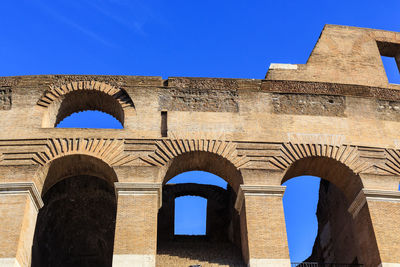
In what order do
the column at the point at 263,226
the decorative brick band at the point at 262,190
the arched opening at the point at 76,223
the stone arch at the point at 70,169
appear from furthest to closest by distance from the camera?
the arched opening at the point at 76,223, the stone arch at the point at 70,169, the decorative brick band at the point at 262,190, the column at the point at 263,226

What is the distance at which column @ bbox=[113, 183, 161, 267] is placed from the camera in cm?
1028

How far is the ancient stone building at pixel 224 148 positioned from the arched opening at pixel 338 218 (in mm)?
48

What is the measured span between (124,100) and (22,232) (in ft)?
13.6

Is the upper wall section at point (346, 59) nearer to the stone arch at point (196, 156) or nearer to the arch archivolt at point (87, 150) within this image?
the stone arch at point (196, 156)

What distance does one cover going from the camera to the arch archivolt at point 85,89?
12820mm

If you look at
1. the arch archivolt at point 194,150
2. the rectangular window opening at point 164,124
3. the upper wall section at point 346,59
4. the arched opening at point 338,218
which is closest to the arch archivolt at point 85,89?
the rectangular window opening at point 164,124

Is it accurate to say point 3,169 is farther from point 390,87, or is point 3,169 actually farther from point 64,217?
point 390,87

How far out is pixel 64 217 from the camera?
1619cm

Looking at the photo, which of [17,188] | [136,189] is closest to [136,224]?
[136,189]

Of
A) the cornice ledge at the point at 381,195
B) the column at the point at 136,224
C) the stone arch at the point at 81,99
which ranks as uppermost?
the stone arch at the point at 81,99

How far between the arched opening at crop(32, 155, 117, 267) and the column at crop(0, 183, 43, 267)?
9.66ft

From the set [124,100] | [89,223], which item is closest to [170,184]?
[89,223]

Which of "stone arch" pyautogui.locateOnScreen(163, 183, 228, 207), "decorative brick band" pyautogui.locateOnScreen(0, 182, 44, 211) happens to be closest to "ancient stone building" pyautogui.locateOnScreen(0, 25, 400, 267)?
"decorative brick band" pyautogui.locateOnScreen(0, 182, 44, 211)

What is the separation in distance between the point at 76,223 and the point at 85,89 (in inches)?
217
